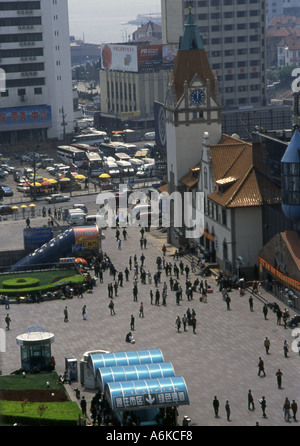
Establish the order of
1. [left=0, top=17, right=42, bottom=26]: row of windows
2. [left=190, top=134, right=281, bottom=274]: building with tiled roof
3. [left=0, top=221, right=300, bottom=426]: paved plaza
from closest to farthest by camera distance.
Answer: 1. [left=0, top=221, right=300, bottom=426]: paved plaza
2. [left=190, top=134, right=281, bottom=274]: building with tiled roof
3. [left=0, top=17, right=42, bottom=26]: row of windows

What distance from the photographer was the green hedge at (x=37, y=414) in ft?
181

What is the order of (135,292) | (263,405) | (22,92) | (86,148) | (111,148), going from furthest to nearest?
1. (22,92)
2. (111,148)
3. (86,148)
4. (135,292)
5. (263,405)

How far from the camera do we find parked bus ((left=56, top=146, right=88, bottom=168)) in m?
160

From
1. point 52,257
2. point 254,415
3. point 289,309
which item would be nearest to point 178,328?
point 289,309

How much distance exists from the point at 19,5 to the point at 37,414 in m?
131

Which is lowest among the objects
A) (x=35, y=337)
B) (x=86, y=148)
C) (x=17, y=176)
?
(x=17, y=176)

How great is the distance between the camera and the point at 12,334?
76375 mm

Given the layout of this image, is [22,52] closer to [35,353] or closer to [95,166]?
[95,166]

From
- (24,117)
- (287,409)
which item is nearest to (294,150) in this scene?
(287,409)

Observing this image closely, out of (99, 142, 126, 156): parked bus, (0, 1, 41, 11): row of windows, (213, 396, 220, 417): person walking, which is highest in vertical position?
(0, 1, 41, 11): row of windows

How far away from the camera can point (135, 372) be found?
5803 cm

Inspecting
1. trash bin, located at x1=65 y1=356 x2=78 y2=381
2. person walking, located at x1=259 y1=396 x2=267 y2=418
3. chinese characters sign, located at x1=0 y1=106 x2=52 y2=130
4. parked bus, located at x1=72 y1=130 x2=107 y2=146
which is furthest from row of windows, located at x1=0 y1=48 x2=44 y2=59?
person walking, located at x1=259 y1=396 x2=267 y2=418

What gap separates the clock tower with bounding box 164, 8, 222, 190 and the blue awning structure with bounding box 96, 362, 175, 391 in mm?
45860

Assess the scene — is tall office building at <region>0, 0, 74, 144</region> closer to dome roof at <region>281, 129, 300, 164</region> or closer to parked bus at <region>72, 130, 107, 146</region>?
parked bus at <region>72, 130, 107, 146</region>
